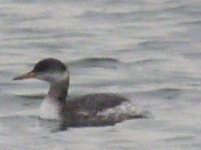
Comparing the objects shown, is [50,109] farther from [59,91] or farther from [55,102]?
[59,91]

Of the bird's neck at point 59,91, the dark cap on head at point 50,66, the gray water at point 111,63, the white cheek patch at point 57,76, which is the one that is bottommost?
the gray water at point 111,63

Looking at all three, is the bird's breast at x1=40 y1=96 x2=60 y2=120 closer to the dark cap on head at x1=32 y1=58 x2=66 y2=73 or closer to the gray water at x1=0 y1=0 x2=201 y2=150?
the gray water at x1=0 y1=0 x2=201 y2=150

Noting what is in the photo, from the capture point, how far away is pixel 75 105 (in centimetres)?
1784

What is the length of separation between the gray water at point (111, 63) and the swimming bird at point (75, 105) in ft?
0.70

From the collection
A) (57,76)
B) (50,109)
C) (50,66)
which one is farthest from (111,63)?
(50,109)

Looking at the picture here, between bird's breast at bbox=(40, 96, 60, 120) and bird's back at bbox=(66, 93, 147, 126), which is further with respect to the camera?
bird's breast at bbox=(40, 96, 60, 120)

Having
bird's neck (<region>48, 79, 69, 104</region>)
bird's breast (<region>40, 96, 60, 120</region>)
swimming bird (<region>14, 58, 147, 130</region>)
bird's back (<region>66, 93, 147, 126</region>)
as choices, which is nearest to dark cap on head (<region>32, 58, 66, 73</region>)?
swimming bird (<region>14, 58, 147, 130</region>)

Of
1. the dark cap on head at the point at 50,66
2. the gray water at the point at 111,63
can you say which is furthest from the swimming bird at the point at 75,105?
the gray water at the point at 111,63

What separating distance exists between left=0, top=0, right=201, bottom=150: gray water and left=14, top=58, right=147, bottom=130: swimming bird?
0.21 meters

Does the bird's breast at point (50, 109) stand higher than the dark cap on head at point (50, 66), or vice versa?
the dark cap on head at point (50, 66)

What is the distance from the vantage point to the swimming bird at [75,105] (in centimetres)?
1752

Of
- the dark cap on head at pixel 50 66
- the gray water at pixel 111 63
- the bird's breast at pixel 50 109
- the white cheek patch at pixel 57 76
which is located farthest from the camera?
the white cheek patch at pixel 57 76

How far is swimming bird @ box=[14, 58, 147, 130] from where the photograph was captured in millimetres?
17516

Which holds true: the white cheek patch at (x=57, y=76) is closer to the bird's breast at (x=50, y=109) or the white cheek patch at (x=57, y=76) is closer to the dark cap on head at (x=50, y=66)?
the dark cap on head at (x=50, y=66)
